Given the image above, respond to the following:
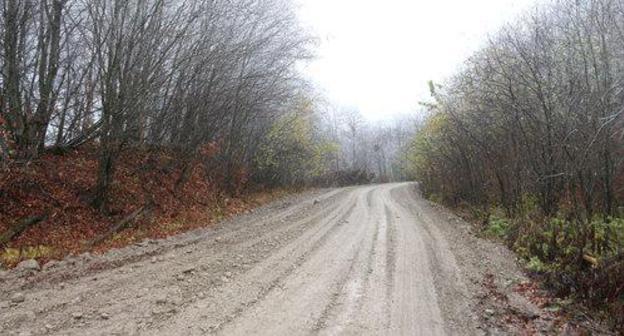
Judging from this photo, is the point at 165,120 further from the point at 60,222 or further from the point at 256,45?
the point at 60,222

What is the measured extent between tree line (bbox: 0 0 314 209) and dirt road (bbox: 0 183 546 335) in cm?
441

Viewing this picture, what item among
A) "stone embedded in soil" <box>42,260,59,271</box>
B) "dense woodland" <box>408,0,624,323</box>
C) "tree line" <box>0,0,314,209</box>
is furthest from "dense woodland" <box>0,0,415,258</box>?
"dense woodland" <box>408,0,624,323</box>

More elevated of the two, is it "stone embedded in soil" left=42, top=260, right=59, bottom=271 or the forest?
the forest

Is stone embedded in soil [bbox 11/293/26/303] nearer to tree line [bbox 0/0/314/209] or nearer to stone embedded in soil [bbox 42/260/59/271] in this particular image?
stone embedded in soil [bbox 42/260/59/271]

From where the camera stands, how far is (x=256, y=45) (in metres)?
14.6

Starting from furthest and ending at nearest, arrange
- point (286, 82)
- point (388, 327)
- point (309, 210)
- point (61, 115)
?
1. point (286, 82)
2. point (309, 210)
3. point (61, 115)
4. point (388, 327)

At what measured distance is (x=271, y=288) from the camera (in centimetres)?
568

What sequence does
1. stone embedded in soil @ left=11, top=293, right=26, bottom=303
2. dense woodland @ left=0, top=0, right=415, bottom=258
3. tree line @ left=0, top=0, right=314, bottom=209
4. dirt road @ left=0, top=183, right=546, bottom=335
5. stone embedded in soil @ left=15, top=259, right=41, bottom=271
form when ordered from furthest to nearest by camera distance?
tree line @ left=0, top=0, right=314, bottom=209 < dense woodland @ left=0, top=0, right=415, bottom=258 < stone embedded in soil @ left=15, top=259, right=41, bottom=271 < stone embedded in soil @ left=11, top=293, right=26, bottom=303 < dirt road @ left=0, top=183, right=546, bottom=335

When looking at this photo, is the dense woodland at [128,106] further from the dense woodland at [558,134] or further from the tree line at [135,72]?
the dense woodland at [558,134]

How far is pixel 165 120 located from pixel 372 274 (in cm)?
1063

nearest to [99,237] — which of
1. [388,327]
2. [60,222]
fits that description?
[60,222]

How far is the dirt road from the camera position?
4.55 m

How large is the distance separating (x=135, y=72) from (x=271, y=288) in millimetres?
7791

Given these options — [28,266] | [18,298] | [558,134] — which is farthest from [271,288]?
[558,134]
